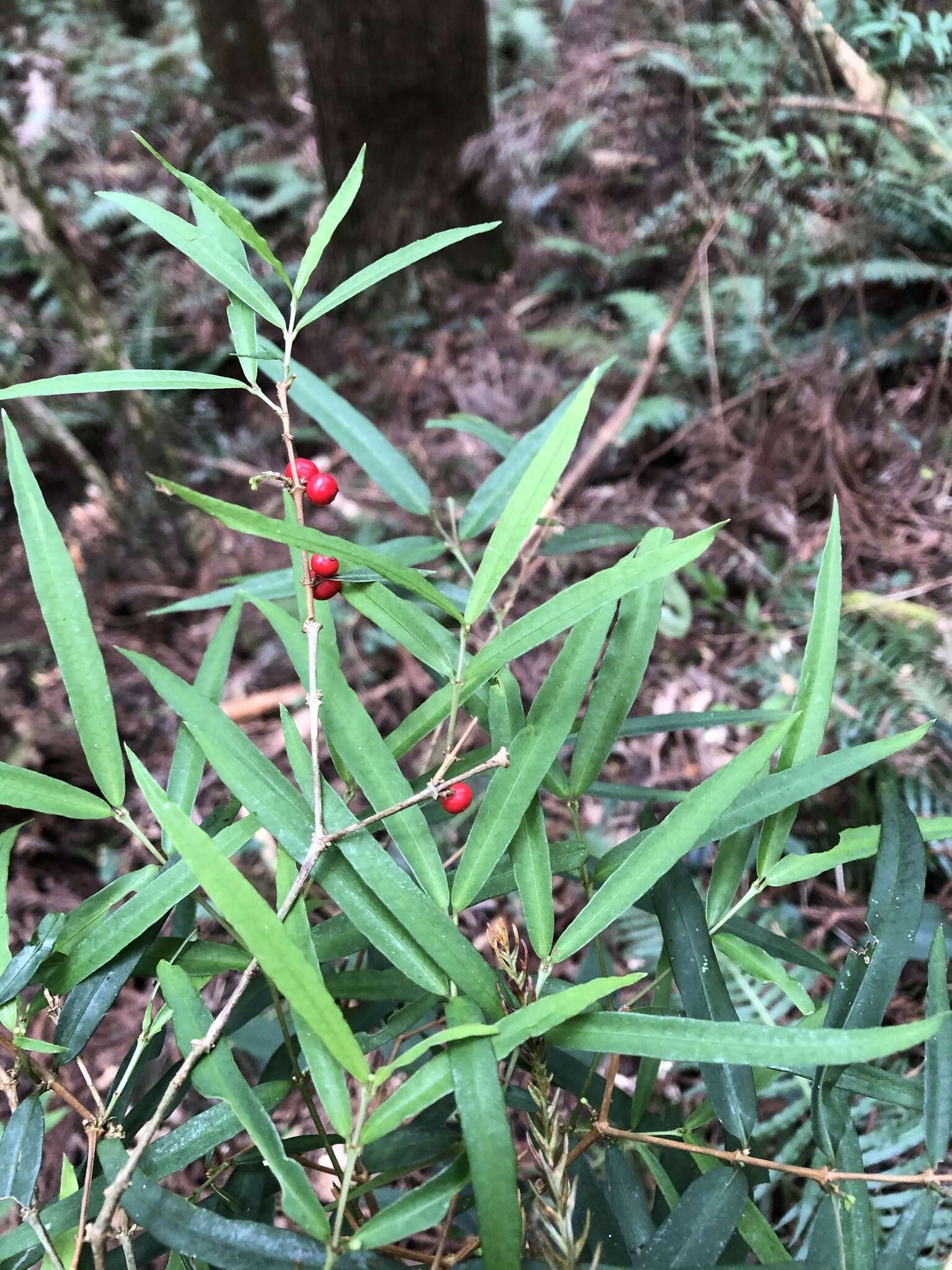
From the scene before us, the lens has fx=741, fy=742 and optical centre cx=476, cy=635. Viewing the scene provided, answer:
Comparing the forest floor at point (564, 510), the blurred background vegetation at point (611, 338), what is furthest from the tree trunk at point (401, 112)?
the forest floor at point (564, 510)

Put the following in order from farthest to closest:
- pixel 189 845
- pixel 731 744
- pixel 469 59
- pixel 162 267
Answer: pixel 162 267 → pixel 469 59 → pixel 731 744 → pixel 189 845

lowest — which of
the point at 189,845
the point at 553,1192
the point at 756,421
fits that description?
the point at 756,421

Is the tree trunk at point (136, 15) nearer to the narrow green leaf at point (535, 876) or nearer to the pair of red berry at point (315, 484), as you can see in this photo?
the pair of red berry at point (315, 484)

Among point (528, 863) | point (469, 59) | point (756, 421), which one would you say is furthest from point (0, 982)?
point (469, 59)

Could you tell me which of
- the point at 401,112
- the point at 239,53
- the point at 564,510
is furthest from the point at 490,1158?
the point at 239,53

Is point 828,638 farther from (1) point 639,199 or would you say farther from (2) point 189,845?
(1) point 639,199
